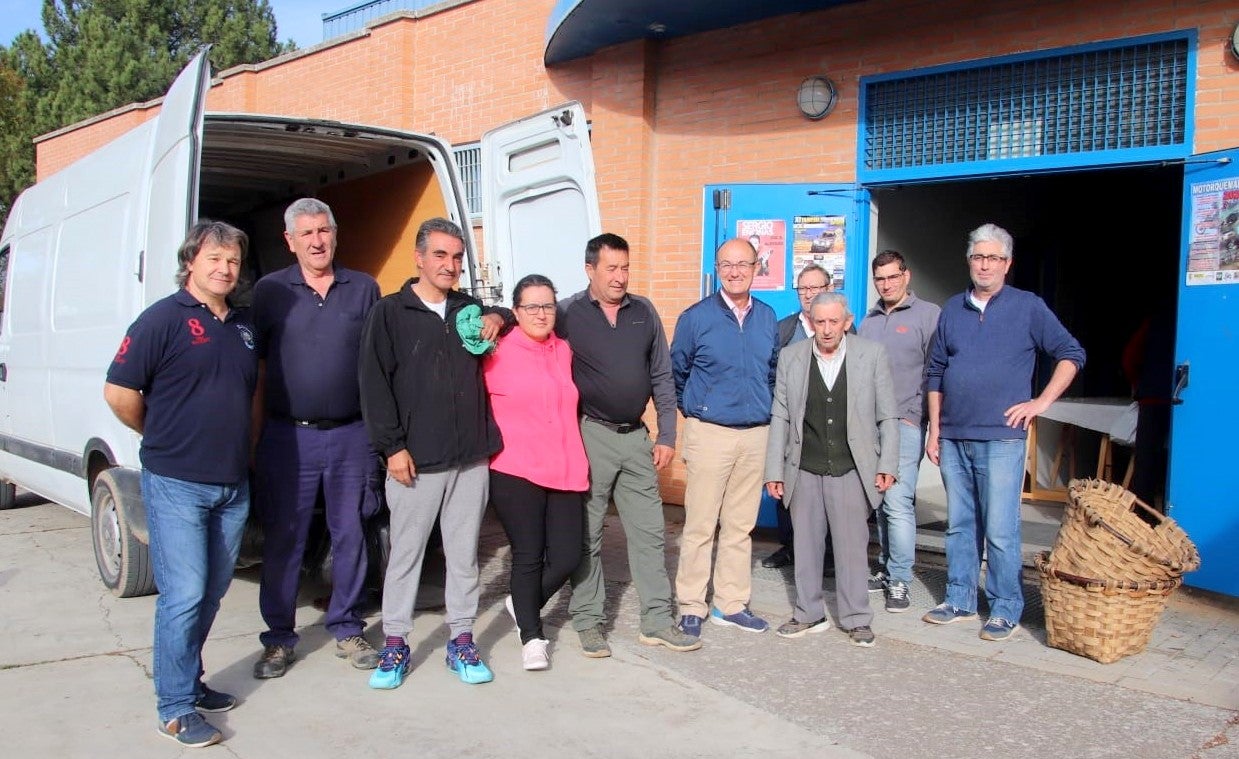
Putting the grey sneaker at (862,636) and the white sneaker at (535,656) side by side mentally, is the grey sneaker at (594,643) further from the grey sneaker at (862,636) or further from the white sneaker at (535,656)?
the grey sneaker at (862,636)

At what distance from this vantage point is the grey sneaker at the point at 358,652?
4.54 meters

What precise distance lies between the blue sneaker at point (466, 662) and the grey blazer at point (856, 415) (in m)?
1.65

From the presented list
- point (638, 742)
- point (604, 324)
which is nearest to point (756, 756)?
point (638, 742)

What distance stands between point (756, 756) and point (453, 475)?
1644 millimetres

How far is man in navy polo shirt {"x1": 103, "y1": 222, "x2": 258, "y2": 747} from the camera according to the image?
3.77 m

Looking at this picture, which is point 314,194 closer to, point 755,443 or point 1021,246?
point 755,443

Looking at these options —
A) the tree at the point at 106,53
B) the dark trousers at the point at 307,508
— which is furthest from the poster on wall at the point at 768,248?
the tree at the point at 106,53

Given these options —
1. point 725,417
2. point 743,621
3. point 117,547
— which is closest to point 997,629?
point 743,621

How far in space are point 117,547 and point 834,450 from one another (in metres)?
3.89

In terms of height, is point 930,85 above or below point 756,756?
above

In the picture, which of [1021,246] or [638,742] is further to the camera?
[1021,246]

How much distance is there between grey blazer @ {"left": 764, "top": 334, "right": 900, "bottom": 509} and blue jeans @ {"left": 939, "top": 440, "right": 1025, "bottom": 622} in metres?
0.46

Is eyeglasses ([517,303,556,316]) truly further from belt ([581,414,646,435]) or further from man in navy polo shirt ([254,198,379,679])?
man in navy polo shirt ([254,198,379,679])

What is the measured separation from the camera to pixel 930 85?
7.01 metres
